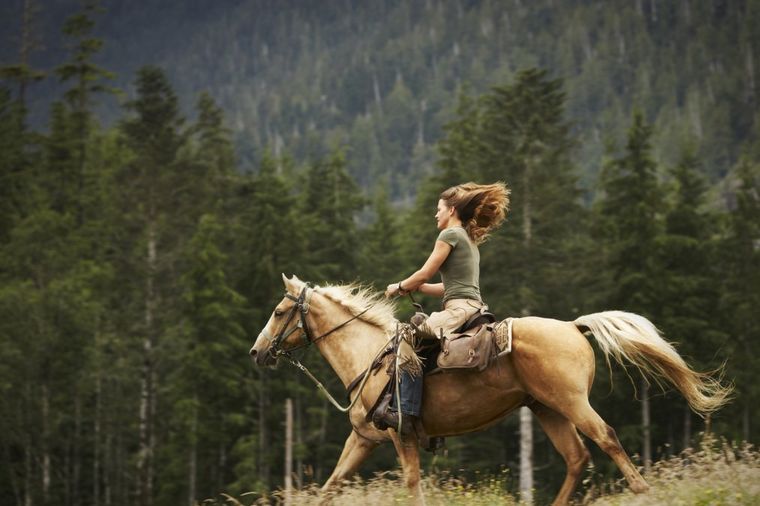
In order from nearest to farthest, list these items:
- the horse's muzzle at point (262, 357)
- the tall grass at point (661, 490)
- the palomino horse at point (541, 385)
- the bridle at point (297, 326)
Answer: the tall grass at point (661, 490) → the palomino horse at point (541, 385) → the bridle at point (297, 326) → the horse's muzzle at point (262, 357)

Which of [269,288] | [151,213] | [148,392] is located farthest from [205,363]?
[151,213]

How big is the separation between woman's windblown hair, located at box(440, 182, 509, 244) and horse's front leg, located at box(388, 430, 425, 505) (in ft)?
6.92

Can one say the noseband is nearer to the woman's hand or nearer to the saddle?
the woman's hand

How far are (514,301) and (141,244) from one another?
17.6 metres

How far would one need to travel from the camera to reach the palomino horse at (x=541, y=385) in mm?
7695

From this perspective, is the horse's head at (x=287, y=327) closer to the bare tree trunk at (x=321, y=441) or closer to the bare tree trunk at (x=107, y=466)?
the bare tree trunk at (x=321, y=441)

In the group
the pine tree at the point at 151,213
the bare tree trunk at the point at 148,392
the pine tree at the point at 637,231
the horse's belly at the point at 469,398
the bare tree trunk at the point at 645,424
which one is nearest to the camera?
the horse's belly at the point at 469,398

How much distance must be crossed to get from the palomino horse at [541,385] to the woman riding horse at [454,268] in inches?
10.0

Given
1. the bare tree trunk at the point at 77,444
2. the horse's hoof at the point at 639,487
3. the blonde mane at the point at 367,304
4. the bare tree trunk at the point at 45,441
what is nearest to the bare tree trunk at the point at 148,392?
the bare tree trunk at the point at 77,444

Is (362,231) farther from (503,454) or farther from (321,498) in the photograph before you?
(321,498)

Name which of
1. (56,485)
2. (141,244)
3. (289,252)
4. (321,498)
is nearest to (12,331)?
(141,244)

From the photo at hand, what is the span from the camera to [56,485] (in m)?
39.7

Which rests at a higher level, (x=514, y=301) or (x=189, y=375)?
(x=514, y=301)

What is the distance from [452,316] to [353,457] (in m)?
1.85
